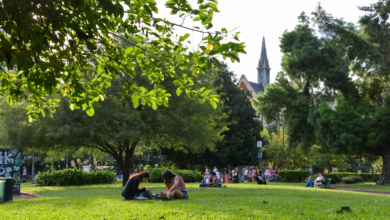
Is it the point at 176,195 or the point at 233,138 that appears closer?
the point at 176,195

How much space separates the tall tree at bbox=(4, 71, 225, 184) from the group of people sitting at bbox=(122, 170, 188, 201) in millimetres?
9376

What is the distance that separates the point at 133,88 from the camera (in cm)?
670

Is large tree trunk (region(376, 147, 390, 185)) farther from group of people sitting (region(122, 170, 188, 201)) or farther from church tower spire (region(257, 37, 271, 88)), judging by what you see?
church tower spire (region(257, 37, 271, 88))

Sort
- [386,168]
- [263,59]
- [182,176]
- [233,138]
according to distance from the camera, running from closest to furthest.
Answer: [386,168]
[182,176]
[233,138]
[263,59]

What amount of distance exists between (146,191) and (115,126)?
1090cm

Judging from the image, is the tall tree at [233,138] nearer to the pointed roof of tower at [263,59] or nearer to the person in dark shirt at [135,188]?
the person in dark shirt at [135,188]

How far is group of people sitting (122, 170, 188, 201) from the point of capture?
1109 cm

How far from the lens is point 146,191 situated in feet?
37.6

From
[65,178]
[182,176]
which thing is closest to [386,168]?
[182,176]

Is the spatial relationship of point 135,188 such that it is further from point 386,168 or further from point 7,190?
point 386,168

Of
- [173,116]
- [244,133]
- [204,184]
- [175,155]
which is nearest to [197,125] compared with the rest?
[173,116]

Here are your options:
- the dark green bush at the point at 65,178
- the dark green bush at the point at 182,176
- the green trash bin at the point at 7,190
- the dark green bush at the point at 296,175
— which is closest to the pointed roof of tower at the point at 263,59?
the dark green bush at the point at 296,175

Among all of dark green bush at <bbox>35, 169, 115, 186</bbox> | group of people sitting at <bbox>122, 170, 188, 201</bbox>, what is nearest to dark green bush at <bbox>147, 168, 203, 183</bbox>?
Result: dark green bush at <bbox>35, 169, 115, 186</bbox>

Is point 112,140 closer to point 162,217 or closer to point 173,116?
point 173,116
